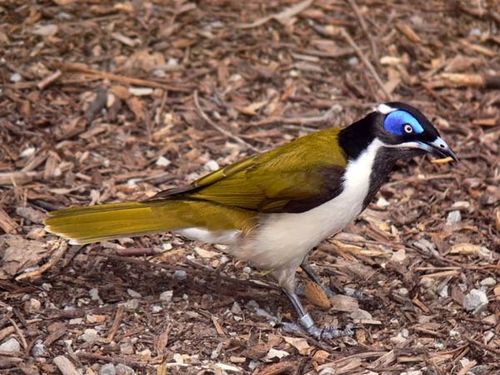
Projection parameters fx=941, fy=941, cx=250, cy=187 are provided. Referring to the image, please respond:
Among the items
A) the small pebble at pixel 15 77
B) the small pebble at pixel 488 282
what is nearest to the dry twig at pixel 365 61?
the small pebble at pixel 488 282

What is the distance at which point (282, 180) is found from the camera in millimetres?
5906

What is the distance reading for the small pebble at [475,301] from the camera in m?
6.24

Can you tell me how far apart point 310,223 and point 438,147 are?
0.92 m

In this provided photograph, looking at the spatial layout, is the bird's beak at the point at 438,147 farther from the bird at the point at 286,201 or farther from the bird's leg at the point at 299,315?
the bird's leg at the point at 299,315

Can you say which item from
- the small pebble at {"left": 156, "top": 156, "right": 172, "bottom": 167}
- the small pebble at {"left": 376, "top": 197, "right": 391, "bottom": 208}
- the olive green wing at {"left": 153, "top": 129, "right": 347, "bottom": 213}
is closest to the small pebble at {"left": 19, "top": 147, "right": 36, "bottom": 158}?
the small pebble at {"left": 156, "top": 156, "right": 172, "bottom": 167}

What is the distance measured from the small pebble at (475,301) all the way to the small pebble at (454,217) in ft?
2.79

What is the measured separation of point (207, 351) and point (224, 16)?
4200 millimetres

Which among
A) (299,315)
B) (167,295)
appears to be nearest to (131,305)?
(167,295)

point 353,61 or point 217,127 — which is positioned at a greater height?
point 353,61

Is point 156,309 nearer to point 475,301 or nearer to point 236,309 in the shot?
point 236,309

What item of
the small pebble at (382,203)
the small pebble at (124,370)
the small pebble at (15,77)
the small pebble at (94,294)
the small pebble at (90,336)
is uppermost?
the small pebble at (15,77)

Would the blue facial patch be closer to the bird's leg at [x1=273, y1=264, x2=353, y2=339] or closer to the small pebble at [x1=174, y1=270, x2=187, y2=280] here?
the bird's leg at [x1=273, y1=264, x2=353, y2=339]

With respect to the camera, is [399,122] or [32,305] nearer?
[399,122]

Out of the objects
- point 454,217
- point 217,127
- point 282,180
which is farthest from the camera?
point 217,127
